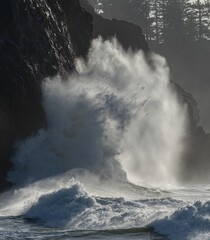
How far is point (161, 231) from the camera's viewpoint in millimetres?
14969

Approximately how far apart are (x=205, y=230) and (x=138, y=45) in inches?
1574

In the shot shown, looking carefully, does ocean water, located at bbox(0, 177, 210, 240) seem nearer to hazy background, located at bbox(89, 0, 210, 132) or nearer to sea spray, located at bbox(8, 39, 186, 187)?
sea spray, located at bbox(8, 39, 186, 187)

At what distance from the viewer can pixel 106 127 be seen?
30141 millimetres

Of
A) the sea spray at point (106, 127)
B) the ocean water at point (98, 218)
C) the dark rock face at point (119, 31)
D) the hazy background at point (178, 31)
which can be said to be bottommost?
the ocean water at point (98, 218)

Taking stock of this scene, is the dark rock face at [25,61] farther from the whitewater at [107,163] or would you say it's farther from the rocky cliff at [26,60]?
the whitewater at [107,163]

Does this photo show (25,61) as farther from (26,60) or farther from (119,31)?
(119,31)

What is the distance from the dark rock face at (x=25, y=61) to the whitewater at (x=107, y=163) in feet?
2.06

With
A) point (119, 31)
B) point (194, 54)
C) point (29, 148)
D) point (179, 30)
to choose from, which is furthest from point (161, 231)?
point (179, 30)

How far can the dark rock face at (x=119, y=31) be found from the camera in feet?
163

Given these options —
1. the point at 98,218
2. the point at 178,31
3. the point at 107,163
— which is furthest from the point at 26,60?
the point at 178,31

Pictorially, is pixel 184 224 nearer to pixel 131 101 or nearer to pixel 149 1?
pixel 131 101

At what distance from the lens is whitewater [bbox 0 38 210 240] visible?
15.9 metres

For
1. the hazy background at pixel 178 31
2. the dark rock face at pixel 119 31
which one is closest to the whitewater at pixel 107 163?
the dark rock face at pixel 119 31

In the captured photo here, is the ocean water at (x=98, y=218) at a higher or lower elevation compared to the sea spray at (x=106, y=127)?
lower
